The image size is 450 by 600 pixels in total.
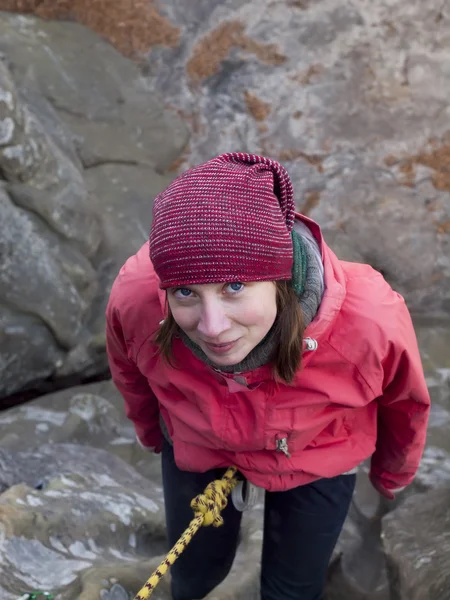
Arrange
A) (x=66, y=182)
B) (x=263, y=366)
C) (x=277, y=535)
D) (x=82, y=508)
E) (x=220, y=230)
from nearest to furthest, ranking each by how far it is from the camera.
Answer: (x=220, y=230) < (x=263, y=366) < (x=277, y=535) < (x=82, y=508) < (x=66, y=182)

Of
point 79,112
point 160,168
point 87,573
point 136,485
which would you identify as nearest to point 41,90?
point 79,112

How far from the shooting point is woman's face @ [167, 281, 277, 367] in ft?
4.45

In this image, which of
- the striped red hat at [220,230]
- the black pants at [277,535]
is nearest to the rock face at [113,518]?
the black pants at [277,535]

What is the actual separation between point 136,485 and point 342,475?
46.7 inches

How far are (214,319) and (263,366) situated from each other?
260 millimetres

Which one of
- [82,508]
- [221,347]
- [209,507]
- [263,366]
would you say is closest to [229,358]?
[221,347]

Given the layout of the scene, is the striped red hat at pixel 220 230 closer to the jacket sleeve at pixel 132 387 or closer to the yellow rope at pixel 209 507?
the jacket sleeve at pixel 132 387

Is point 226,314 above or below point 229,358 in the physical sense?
above

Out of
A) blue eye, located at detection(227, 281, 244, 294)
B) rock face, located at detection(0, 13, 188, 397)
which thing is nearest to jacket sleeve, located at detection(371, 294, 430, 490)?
blue eye, located at detection(227, 281, 244, 294)

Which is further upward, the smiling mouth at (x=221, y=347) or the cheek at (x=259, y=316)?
the cheek at (x=259, y=316)

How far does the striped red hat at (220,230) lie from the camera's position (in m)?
1.29

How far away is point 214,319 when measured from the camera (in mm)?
1352

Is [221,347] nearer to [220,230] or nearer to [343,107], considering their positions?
[220,230]

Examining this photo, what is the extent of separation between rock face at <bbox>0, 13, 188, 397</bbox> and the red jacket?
4.48 ft
